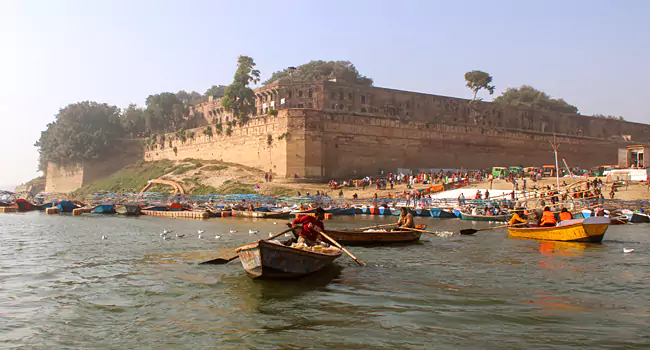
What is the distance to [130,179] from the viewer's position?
159 ft

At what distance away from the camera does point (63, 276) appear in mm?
10078

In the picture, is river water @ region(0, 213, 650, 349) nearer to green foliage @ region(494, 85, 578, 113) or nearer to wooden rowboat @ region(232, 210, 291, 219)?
wooden rowboat @ region(232, 210, 291, 219)

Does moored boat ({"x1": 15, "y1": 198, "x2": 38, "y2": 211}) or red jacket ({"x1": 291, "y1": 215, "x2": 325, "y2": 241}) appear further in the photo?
moored boat ({"x1": 15, "y1": 198, "x2": 38, "y2": 211})

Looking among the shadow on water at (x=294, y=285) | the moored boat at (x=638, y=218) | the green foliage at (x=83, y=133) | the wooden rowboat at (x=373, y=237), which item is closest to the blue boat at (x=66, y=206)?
the green foliage at (x=83, y=133)

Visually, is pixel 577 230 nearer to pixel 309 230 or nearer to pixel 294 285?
pixel 309 230

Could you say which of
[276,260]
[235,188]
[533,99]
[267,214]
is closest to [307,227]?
[276,260]

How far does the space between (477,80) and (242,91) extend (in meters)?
23.0

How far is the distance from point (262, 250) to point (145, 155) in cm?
4785

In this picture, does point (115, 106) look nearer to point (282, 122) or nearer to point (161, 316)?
point (282, 122)

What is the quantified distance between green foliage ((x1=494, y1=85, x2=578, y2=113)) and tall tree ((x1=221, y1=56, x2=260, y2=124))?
34.8 meters

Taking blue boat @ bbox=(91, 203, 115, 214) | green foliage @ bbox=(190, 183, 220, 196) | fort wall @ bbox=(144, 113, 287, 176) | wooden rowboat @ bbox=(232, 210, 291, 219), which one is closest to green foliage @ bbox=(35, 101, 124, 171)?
fort wall @ bbox=(144, 113, 287, 176)

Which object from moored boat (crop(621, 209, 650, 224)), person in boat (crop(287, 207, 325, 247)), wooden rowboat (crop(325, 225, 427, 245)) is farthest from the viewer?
moored boat (crop(621, 209, 650, 224))

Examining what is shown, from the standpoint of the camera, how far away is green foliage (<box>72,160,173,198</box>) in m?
46.5

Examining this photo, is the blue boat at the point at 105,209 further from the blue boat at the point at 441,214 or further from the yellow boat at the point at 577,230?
the yellow boat at the point at 577,230
